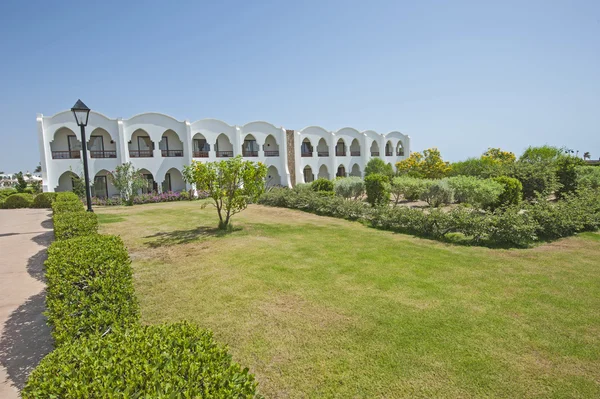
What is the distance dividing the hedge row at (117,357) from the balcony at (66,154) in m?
24.5

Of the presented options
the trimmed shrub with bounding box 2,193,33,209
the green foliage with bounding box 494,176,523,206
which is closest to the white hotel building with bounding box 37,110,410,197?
the trimmed shrub with bounding box 2,193,33,209

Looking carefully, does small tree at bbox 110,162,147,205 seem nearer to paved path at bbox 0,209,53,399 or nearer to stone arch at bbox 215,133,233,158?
stone arch at bbox 215,133,233,158

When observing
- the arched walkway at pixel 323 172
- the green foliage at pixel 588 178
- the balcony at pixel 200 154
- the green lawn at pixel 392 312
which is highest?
the balcony at pixel 200 154

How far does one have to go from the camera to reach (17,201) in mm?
20453

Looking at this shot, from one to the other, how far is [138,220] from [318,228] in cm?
802

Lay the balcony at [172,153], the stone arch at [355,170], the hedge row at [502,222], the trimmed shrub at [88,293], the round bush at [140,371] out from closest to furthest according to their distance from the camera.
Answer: the round bush at [140,371], the trimmed shrub at [88,293], the hedge row at [502,222], the balcony at [172,153], the stone arch at [355,170]

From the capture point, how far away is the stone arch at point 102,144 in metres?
24.1

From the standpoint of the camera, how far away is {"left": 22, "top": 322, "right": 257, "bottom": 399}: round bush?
178cm

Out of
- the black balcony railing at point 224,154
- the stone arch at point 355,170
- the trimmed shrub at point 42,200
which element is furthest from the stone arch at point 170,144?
the stone arch at point 355,170

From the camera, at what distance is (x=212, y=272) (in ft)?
21.3

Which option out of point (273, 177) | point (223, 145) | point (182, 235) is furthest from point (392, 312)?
point (273, 177)

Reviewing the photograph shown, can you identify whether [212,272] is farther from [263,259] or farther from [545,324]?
[545,324]

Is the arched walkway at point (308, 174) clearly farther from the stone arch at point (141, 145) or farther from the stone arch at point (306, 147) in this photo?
the stone arch at point (141, 145)

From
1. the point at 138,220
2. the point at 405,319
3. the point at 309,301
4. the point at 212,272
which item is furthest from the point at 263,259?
the point at 138,220
